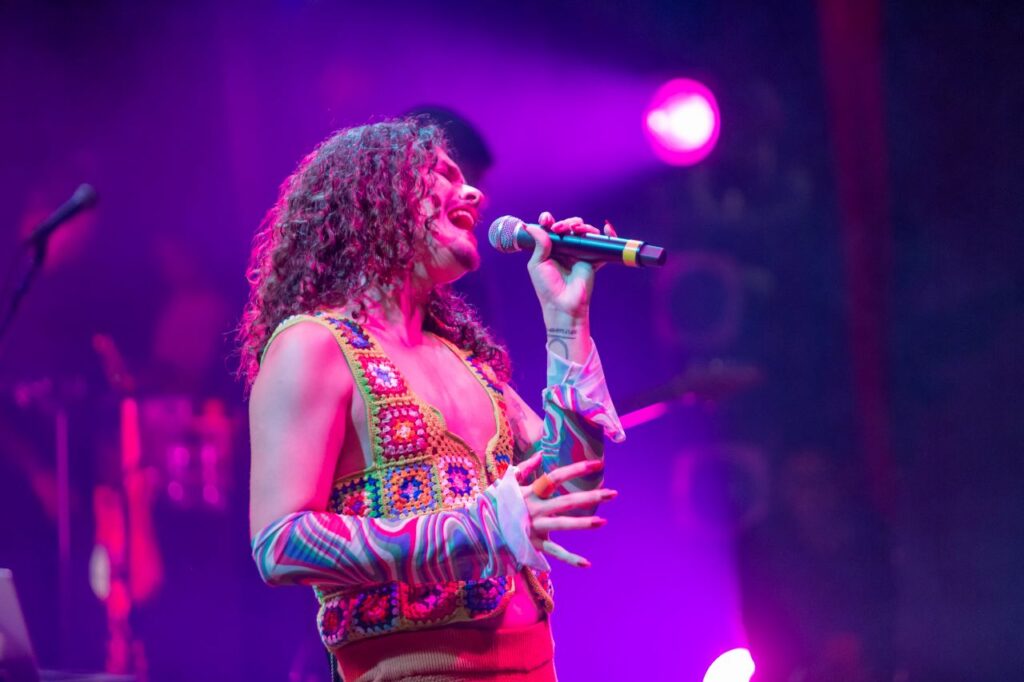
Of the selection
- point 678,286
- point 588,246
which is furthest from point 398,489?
point 678,286

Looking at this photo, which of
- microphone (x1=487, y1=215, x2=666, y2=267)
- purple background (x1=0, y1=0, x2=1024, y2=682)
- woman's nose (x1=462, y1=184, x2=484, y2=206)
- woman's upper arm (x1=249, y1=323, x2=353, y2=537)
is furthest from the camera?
purple background (x1=0, y1=0, x2=1024, y2=682)

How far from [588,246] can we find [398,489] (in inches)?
22.6

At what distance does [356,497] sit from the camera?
1.51 metres

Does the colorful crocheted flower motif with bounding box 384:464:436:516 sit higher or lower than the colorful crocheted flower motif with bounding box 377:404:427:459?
lower

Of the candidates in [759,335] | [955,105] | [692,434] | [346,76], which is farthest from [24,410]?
[955,105]

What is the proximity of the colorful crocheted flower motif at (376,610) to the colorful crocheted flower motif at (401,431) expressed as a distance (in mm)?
213

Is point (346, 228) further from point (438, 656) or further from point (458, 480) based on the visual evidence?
point (438, 656)

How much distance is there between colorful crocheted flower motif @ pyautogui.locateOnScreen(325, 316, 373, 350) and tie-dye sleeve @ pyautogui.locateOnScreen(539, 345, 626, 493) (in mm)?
337

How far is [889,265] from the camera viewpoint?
376cm

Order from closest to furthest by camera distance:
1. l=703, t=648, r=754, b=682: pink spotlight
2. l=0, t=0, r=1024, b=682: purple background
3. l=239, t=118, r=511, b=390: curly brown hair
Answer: l=239, t=118, r=511, b=390: curly brown hair, l=703, t=648, r=754, b=682: pink spotlight, l=0, t=0, r=1024, b=682: purple background

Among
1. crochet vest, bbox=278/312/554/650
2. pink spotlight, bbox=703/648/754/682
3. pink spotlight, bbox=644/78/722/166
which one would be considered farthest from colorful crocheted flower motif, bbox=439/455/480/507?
pink spotlight, bbox=644/78/722/166

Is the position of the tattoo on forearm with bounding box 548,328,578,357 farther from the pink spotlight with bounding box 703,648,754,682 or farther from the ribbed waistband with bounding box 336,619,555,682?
the pink spotlight with bounding box 703,648,754,682

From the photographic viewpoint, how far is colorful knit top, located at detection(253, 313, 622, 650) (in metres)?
1.35

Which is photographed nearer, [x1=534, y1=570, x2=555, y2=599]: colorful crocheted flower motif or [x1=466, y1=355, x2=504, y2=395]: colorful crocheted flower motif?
[x1=534, y1=570, x2=555, y2=599]: colorful crocheted flower motif
